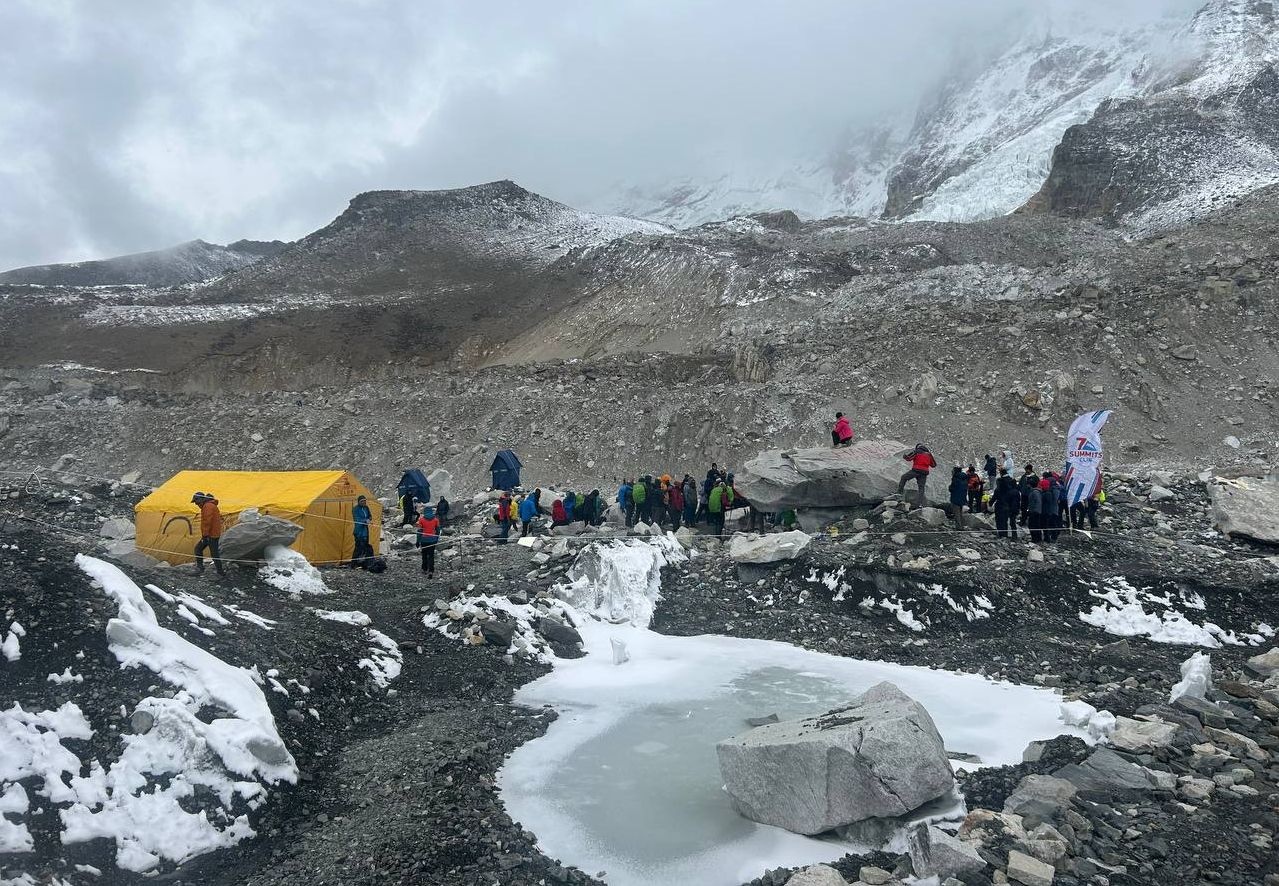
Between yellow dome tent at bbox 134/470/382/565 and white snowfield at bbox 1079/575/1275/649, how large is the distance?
11070 millimetres

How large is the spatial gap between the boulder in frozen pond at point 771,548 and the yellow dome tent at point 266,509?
19.8ft

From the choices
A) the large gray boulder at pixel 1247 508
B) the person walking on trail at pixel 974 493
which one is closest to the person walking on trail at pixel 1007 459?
the person walking on trail at pixel 974 493

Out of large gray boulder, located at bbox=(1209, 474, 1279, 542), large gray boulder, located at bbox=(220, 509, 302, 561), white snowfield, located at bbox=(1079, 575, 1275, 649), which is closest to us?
large gray boulder, located at bbox=(220, 509, 302, 561)

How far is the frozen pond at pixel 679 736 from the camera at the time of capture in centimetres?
546

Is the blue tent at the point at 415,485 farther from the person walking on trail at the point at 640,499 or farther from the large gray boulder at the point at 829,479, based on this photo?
the large gray boulder at the point at 829,479

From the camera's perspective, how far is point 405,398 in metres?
29.6

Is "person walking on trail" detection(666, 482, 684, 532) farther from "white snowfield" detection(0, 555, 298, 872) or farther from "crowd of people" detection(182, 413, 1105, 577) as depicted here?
"white snowfield" detection(0, 555, 298, 872)

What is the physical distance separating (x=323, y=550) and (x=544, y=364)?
19652 millimetres

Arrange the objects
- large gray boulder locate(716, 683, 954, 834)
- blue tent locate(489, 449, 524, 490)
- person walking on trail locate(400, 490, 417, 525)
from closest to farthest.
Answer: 1. large gray boulder locate(716, 683, 954, 834)
2. person walking on trail locate(400, 490, 417, 525)
3. blue tent locate(489, 449, 524, 490)

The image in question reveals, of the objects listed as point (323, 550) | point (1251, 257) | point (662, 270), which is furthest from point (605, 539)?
point (662, 270)

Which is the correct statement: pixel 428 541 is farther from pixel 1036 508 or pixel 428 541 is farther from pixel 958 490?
pixel 1036 508

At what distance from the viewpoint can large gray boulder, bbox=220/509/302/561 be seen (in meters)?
10.2

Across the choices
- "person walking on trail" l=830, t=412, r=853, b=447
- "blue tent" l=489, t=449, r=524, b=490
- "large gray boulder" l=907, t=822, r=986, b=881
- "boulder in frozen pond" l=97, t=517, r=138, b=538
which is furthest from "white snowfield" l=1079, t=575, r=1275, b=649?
"boulder in frozen pond" l=97, t=517, r=138, b=538

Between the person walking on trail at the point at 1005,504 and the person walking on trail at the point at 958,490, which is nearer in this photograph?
the person walking on trail at the point at 1005,504
